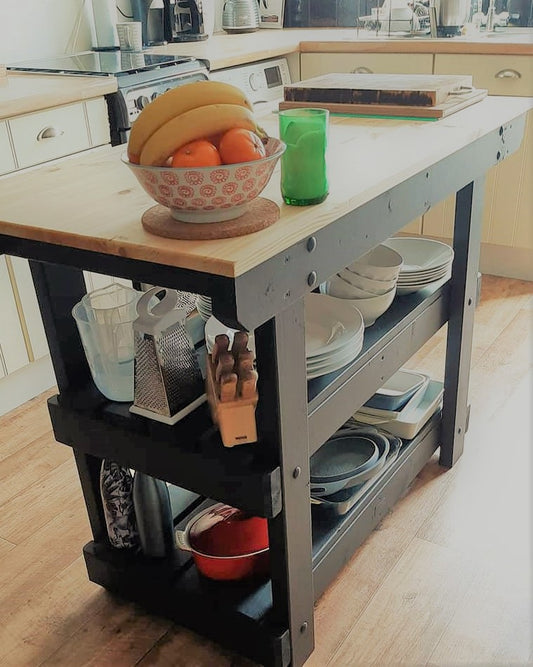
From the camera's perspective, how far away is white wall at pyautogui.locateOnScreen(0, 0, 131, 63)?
2719mm

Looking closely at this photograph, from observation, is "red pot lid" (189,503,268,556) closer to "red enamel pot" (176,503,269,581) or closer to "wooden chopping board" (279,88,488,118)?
"red enamel pot" (176,503,269,581)

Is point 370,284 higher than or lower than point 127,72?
lower

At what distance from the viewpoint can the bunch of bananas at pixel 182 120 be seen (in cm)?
97

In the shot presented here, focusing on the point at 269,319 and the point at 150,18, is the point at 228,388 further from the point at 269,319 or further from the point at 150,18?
the point at 150,18

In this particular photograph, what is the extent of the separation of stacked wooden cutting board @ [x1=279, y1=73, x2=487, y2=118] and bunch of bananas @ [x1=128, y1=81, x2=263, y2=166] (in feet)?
2.31

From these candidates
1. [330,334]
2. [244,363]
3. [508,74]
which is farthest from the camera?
[508,74]

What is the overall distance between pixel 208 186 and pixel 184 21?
253cm

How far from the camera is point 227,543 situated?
1.46 m

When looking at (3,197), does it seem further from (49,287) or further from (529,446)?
(529,446)

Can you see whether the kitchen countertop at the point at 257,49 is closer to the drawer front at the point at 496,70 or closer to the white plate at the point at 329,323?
the drawer front at the point at 496,70

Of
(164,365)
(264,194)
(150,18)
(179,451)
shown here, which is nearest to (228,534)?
(179,451)

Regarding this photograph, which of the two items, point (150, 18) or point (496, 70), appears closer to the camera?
point (496, 70)

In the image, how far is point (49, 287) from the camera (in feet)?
4.39

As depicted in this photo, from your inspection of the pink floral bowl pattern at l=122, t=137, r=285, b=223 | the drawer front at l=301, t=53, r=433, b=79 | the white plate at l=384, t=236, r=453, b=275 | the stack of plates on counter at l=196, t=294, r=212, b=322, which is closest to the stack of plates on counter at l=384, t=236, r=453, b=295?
the white plate at l=384, t=236, r=453, b=275
